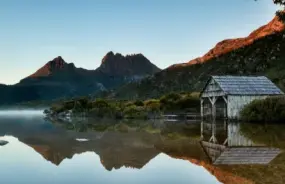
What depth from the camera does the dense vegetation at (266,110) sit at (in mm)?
40156

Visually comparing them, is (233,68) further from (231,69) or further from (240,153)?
(240,153)

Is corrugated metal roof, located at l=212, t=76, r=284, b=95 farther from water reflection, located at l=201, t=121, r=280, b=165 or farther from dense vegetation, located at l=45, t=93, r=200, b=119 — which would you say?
water reflection, located at l=201, t=121, r=280, b=165

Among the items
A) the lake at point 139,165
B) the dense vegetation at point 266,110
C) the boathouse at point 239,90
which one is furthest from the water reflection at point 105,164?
the boathouse at point 239,90

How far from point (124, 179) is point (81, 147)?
968 cm

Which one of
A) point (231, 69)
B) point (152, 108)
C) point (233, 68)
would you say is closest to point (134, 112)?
point (152, 108)

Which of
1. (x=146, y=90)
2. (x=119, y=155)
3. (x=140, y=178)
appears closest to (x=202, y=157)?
(x=119, y=155)

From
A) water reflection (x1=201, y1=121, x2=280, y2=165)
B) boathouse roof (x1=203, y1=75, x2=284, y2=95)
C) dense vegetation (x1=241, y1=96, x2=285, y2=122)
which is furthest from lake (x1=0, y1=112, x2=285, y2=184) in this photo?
boathouse roof (x1=203, y1=75, x2=284, y2=95)

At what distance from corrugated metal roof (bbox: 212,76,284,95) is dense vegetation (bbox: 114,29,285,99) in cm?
2284

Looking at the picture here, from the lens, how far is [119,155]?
59.9 feet

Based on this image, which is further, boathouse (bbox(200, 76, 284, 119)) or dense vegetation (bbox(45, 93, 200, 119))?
dense vegetation (bbox(45, 93, 200, 119))

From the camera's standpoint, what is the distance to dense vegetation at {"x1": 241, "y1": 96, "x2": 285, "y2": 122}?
132 ft

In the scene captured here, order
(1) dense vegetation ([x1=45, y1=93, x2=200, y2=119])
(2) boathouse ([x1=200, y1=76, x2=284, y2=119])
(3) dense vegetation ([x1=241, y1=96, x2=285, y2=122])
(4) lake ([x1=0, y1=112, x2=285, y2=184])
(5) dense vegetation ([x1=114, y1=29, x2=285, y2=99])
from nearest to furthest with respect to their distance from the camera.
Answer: (4) lake ([x1=0, y1=112, x2=285, y2=184]), (3) dense vegetation ([x1=241, y1=96, x2=285, y2=122]), (2) boathouse ([x1=200, y1=76, x2=284, y2=119]), (1) dense vegetation ([x1=45, y1=93, x2=200, y2=119]), (5) dense vegetation ([x1=114, y1=29, x2=285, y2=99])

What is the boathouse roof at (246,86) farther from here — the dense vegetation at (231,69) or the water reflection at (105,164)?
the dense vegetation at (231,69)

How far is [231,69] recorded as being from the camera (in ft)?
425
